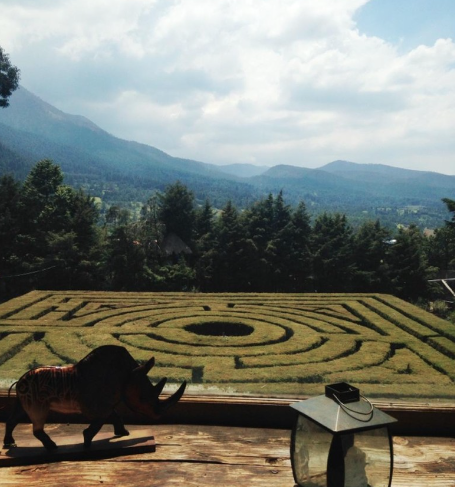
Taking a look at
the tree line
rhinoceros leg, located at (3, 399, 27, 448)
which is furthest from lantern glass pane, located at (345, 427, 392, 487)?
the tree line

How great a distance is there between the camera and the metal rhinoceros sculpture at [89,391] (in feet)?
12.3

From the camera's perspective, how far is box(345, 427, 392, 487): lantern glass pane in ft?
10.0

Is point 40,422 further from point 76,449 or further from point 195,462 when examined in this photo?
point 195,462

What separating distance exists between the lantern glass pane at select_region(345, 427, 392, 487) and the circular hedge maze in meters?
2.64

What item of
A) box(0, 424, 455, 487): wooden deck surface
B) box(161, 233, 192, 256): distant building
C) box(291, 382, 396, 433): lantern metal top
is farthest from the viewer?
box(161, 233, 192, 256): distant building

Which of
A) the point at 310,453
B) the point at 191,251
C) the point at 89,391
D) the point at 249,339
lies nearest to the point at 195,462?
the point at 89,391

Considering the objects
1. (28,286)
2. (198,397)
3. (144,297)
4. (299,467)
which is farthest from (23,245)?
(299,467)

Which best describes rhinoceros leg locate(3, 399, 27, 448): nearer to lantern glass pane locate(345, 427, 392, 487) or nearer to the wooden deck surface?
the wooden deck surface

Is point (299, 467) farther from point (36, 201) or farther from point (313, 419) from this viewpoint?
point (36, 201)

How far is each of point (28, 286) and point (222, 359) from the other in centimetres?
1780

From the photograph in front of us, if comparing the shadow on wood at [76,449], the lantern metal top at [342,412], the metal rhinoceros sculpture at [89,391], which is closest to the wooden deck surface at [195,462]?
the shadow on wood at [76,449]

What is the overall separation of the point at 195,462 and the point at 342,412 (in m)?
1.46

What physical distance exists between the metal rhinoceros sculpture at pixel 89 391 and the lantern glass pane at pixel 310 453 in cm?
99

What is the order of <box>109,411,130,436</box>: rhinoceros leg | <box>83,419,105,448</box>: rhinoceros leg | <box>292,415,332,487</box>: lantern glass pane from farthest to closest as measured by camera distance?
<box>109,411,130,436</box>: rhinoceros leg
<box>83,419,105,448</box>: rhinoceros leg
<box>292,415,332,487</box>: lantern glass pane
